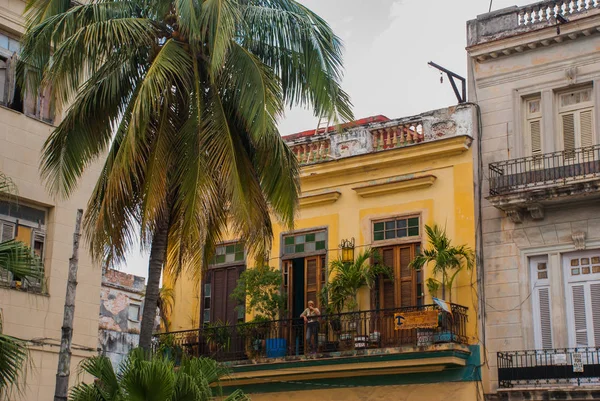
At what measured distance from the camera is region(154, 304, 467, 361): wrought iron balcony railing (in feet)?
66.4

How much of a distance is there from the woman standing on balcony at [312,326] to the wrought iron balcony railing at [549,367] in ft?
12.9

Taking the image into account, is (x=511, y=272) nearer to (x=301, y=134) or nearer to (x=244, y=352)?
(x=244, y=352)

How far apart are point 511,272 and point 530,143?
2.70 metres

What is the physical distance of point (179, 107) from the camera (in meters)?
16.2

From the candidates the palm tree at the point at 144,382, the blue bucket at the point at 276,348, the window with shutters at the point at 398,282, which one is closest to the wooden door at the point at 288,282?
the blue bucket at the point at 276,348

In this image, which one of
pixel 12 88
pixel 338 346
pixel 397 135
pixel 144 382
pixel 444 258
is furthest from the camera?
pixel 397 135

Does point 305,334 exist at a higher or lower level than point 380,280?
lower

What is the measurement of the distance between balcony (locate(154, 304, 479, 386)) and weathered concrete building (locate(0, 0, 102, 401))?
3.25 m

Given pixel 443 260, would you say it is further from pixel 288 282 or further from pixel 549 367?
pixel 288 282

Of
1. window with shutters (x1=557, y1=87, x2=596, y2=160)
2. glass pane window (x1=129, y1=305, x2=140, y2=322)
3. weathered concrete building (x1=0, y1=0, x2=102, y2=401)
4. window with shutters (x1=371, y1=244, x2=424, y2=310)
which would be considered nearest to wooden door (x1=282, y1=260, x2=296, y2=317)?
window with shutters (x1=371, y1=244, x2=424, y2=310)

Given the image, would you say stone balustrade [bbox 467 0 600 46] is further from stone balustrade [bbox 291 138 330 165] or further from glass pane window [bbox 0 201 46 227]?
glass pane window [bbox 0 201 46 227]

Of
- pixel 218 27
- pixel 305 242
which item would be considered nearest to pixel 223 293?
pixel 305 242

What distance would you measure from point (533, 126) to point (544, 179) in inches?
64.6

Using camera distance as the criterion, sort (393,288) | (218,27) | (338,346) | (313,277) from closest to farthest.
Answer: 1. (218,27)
2. (338,346)
3. (393,288)
4. (313,277)
